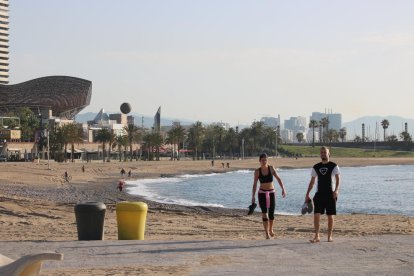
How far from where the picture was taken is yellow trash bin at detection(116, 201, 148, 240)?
13336 millimetres

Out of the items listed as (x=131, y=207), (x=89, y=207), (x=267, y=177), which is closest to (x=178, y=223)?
(x=131, y=207)

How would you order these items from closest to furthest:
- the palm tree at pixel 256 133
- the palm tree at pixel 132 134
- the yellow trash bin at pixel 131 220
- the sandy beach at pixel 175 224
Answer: the yellow trash bin at pixel 131 220
the sandy beach at pixel 175 224
the palm tree at pixel 132 134
the palm tree at pixel 256 133

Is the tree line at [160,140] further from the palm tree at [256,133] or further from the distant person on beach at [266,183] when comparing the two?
the distant person on beach at [266,183]

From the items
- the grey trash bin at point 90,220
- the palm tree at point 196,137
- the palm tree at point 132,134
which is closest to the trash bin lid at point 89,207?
the grey trash bin at point 90,220

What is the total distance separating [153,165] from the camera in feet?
319

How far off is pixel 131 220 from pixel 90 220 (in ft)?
2.62

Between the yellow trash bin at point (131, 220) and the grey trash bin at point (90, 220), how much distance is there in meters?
0.37

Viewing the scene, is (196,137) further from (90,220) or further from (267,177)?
(267,177)

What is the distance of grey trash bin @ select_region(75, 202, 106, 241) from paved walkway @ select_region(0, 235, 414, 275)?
62cm

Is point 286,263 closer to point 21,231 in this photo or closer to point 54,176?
point 21,231

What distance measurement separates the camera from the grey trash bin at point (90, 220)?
1323 cm

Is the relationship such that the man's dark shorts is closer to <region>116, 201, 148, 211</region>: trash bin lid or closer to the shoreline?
the shoreline

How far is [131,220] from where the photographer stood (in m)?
13.4

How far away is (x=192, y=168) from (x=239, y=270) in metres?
91.3
